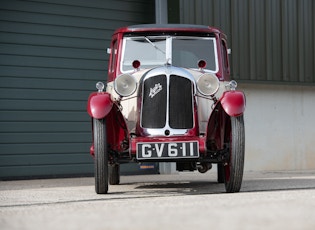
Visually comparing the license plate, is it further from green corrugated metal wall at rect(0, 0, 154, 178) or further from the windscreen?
green corrugated metal wall at rect(0, 0, 154, 178)

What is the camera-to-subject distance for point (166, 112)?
7.31 metres

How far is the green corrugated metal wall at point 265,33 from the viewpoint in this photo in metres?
13.8

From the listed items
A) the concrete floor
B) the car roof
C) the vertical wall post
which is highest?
the vertical wall post

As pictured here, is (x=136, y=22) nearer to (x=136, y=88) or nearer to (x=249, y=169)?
(x=249, y=169)

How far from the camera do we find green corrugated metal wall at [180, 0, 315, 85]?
13.8m

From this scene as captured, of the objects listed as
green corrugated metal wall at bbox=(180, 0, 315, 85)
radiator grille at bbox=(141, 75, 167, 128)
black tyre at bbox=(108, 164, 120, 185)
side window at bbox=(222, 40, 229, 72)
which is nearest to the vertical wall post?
green corrugated metal wall at bbox=(180, 0, 315, 85)

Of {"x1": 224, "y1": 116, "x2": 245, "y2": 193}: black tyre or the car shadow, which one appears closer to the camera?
{"x1": 224, "y1": 116, "x2": 245, "y2": 193}: black tyre

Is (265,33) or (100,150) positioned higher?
(265,33)

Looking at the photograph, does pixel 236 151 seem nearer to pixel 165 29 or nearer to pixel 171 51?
pixel 171 51

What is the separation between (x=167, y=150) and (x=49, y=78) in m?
5.68

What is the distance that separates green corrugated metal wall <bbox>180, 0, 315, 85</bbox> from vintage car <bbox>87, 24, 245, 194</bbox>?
5.22 meters

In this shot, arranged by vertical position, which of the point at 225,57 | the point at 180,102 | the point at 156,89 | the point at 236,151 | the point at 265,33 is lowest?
the point at 236,151

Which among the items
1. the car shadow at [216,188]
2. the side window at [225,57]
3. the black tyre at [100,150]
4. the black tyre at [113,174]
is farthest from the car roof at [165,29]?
the black tyre at [113,174]

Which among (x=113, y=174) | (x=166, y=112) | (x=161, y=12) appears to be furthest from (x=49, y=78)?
(x=166, y=112)
